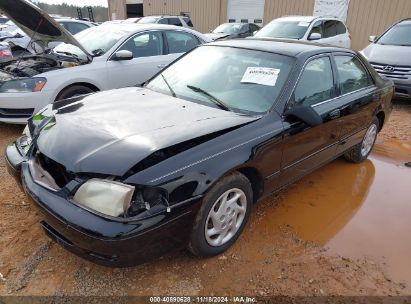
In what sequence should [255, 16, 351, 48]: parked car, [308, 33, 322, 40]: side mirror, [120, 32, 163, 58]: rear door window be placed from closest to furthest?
[120, 32, 163, 58]: rear door window → [308, 33, 322, 40]: side mirror → [255, 16, 351, 48]: parked car

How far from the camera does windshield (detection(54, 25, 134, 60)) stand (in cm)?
557

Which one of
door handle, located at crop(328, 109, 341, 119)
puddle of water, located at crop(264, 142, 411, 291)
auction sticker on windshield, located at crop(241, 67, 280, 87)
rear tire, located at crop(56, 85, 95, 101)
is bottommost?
puddle of water, located at crop(264, 142, 411, 291)

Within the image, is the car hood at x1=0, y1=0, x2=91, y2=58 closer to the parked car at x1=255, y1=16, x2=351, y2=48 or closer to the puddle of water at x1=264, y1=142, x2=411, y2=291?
the puddle of water at x1=264, y1=142, x2=411, y2=291

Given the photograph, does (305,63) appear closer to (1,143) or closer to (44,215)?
(44,215)

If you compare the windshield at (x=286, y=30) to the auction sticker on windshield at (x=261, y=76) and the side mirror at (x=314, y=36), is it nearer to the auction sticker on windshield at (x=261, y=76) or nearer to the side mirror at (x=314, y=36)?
the side mirror at (x=314, y=36)

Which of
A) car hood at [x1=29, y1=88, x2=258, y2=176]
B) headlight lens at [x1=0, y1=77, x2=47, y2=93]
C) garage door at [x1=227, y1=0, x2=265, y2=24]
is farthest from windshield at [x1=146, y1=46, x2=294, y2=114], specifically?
garage door at [x1=227, y1=0, x2=265, y2=24]

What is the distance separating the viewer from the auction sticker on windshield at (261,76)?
302cm

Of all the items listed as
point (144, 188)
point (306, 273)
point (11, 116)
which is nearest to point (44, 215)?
point (144, 188)

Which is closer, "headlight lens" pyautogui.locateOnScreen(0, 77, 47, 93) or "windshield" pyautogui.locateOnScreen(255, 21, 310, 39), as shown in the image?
"headlight lens" pyautogui.locateOnScreen(0, 77, 47, 93)

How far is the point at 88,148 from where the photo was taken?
7.40ft

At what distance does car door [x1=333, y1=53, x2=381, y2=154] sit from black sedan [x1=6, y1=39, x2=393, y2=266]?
0.9 inches

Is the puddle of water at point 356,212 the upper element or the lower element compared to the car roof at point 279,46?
lower

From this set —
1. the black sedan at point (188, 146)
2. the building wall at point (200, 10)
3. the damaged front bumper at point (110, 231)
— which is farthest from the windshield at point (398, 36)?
the building wall at point (200, 10)

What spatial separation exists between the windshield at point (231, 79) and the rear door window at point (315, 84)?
0.20 m
